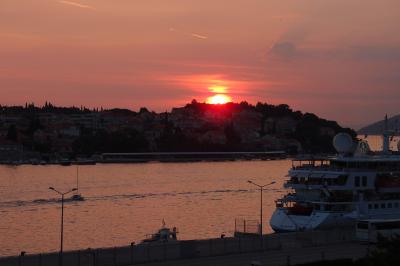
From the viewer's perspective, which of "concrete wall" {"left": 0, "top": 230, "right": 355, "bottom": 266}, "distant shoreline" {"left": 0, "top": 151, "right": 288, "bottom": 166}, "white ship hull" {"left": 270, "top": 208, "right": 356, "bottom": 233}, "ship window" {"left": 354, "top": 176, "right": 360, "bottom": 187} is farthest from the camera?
"distant shoreline" {"left": 0, "top": 151, "right": 288, "bottom": 166}

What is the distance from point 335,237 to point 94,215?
26270 millimetres

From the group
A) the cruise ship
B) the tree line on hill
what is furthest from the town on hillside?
the cruise ship

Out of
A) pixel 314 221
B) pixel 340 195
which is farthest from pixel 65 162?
pixel 314 221

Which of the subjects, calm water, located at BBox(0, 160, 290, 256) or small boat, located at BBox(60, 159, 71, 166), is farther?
small boat, located at BBox(60, 159, 71, 166)

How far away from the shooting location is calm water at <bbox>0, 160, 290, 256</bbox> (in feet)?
144

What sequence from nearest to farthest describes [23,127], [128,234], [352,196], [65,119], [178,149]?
[352,196] → [128,234] → [178,149] → [23,127] → [65,119]

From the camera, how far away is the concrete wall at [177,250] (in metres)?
25.0

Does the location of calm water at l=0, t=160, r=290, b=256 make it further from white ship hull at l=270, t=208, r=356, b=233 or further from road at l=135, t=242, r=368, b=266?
road at l=135, t=242, r=368, b=266

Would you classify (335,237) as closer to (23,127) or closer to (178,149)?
(178,149)

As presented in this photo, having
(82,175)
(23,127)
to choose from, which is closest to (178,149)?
(23,127)

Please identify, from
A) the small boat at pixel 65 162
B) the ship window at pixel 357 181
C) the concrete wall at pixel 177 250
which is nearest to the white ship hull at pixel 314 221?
the ship window at pixel 357 181

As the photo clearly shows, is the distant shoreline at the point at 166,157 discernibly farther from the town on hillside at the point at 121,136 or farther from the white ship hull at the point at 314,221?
the white ship hull at the point at 314,221

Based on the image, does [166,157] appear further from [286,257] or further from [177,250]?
[177,250]

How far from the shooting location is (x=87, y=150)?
500 feet
